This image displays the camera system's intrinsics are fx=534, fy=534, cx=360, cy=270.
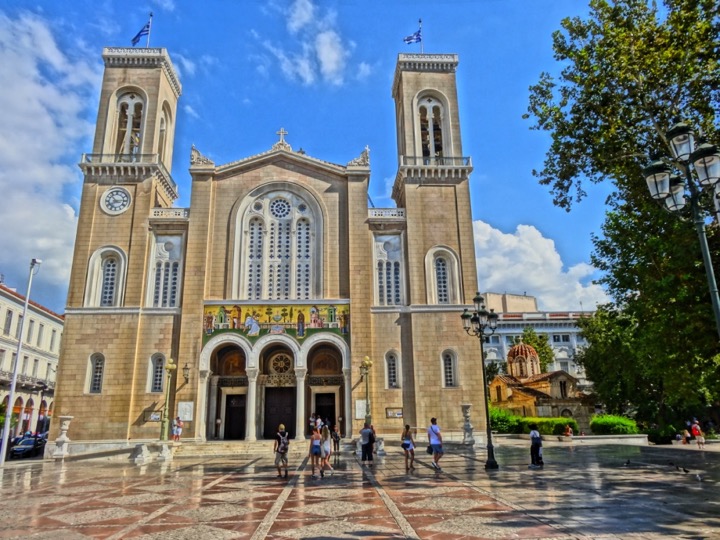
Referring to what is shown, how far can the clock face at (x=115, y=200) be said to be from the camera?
3288cm

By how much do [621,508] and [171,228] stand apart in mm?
29110

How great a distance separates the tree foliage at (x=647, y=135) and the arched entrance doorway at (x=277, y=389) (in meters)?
19.2

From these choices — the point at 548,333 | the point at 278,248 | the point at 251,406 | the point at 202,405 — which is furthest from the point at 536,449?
the point at 548,333

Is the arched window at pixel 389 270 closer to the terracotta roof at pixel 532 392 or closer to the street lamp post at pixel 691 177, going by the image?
the terracotta roof at pixel 532 392

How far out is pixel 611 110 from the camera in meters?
18.2

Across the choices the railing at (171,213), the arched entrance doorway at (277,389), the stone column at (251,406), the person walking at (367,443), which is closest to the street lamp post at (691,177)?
the person walking at (367,443)

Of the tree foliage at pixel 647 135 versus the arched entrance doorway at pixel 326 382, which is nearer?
the tree foliage at pixel 647 135

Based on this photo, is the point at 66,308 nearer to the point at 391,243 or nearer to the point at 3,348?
the point at 3,348

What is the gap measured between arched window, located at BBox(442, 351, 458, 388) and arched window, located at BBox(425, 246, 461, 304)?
3272 millimetres

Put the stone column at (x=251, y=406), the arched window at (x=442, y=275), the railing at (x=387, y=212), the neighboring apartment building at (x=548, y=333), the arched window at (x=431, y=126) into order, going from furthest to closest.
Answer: the neighboring apartment building at (x=548, y=333)
the arched window at (x=431, y=126)
the railing at (x=387, y=212)
the arched window at (x=442, y=275)
the stone column at (x=251, y=406)

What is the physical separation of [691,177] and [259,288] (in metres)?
25.9

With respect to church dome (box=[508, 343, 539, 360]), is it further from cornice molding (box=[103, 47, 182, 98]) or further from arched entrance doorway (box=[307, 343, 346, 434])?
cornice molding (box=[103, 47, 182, 98])

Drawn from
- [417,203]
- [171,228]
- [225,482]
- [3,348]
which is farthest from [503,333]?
[225,482]

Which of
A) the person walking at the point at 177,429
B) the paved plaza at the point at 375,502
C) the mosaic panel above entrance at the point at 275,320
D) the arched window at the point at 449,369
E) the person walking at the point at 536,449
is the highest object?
the mosaic panel above entrance at the point at 275,320
